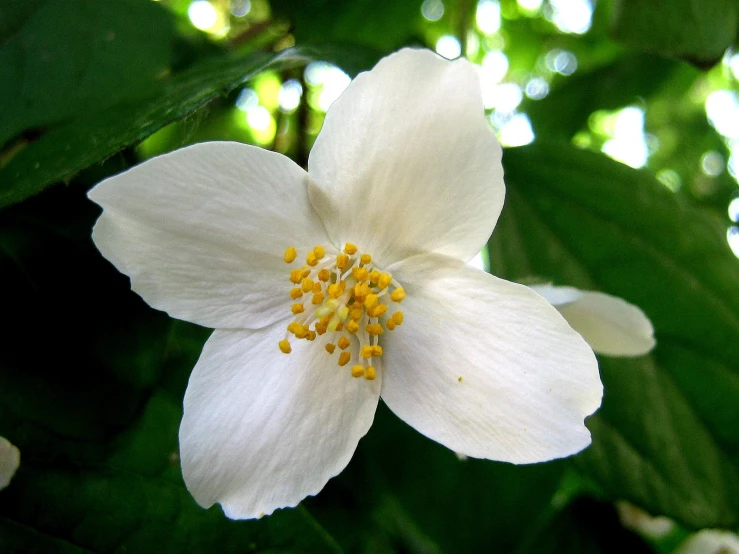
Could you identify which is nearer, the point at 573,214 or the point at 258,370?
the point at 258,370

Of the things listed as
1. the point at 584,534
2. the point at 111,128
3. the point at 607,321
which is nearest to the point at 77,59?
the point at 111,128

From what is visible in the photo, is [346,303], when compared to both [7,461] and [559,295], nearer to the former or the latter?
[559,295]

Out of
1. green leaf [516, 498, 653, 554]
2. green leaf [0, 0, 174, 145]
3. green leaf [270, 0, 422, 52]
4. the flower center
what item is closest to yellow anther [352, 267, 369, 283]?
the flower center

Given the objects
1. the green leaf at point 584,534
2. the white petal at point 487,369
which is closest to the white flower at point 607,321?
the white petal at point 487,369

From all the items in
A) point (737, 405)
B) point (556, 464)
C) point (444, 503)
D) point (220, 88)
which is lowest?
point (444, 503)

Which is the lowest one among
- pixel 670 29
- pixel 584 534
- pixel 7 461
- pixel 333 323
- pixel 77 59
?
pixel 584 534

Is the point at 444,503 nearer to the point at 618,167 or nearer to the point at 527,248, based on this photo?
the point at 527,248

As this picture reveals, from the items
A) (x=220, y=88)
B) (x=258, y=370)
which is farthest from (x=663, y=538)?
(x=220, y=88)
